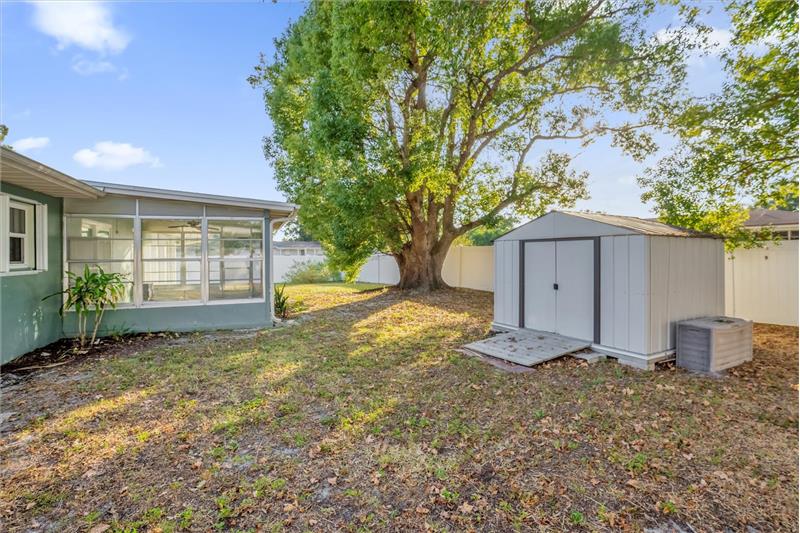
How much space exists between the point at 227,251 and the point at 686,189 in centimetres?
855

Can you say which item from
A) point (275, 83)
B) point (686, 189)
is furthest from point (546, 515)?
point (275, 83)

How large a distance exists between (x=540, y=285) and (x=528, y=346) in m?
1.14

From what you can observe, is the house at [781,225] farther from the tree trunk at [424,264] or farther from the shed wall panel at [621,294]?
the tree trunk at [424,264]

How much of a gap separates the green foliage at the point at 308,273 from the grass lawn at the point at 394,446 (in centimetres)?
1278

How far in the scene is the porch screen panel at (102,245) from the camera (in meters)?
6.34

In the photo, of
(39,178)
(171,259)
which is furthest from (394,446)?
(171,259)

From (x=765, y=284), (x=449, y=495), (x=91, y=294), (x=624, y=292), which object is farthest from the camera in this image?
(x=765, y=284)

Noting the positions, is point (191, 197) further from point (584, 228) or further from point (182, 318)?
point (584, 228)

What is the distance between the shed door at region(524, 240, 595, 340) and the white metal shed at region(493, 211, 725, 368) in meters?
0.02

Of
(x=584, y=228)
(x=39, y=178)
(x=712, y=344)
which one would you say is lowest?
(x=712, y=344)

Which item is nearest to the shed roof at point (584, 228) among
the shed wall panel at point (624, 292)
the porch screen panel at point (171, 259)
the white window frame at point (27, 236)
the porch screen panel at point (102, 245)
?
the shed wall panel at point (624, 292)

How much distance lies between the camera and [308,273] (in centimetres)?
1827

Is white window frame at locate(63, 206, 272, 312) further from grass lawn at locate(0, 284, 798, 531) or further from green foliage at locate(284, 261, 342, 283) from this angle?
green foliage at locate(284, 261, 342, 283)

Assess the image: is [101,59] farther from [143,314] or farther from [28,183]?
[143,314]
